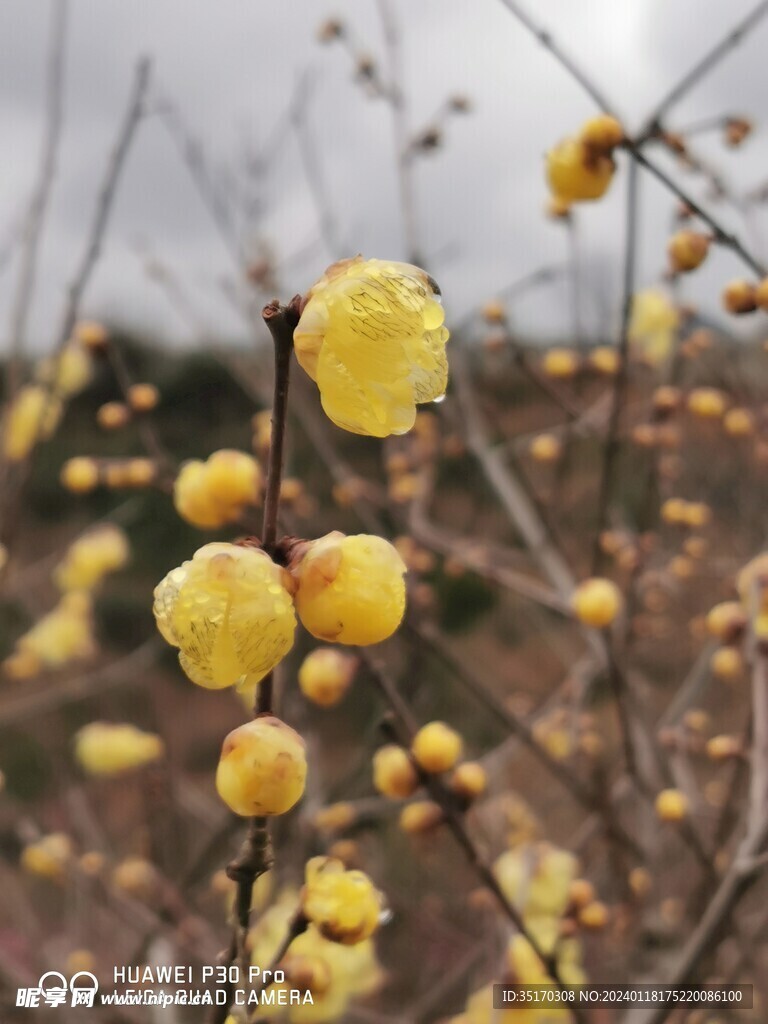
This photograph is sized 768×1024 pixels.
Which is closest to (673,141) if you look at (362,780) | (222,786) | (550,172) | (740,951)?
(550,172)

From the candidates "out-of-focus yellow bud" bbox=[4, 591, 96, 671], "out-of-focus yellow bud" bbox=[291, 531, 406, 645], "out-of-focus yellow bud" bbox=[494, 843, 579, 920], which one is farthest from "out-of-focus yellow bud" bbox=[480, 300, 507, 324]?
"out-of-focus yellow bud" bbox=[4, 591, 96, 671]

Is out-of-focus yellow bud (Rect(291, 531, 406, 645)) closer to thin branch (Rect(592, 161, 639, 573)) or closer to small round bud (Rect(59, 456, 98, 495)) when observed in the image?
thin branch (Rect(592, 161, 639, 573))

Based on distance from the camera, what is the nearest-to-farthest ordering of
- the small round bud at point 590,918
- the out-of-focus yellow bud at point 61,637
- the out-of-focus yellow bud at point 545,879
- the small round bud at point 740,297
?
the small round bud at point 740,297 → the small round bud at point 590,918 → the out-of-focus yellow bud at point 545,879 → the out-of-focus yellow bud at point 61,637

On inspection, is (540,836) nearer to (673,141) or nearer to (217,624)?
(673,141)

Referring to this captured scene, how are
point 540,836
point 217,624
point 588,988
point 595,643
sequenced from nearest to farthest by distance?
point 217,624 < point 588,988 < point 595,643 < point 540,836

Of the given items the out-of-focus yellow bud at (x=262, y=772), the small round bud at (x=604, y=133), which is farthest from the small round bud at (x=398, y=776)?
the small round bud at (x=604, y=133)

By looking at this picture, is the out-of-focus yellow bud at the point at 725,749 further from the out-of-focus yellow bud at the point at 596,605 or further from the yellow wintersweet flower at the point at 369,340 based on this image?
the yellow wintersweet flower at the point at 369,340
